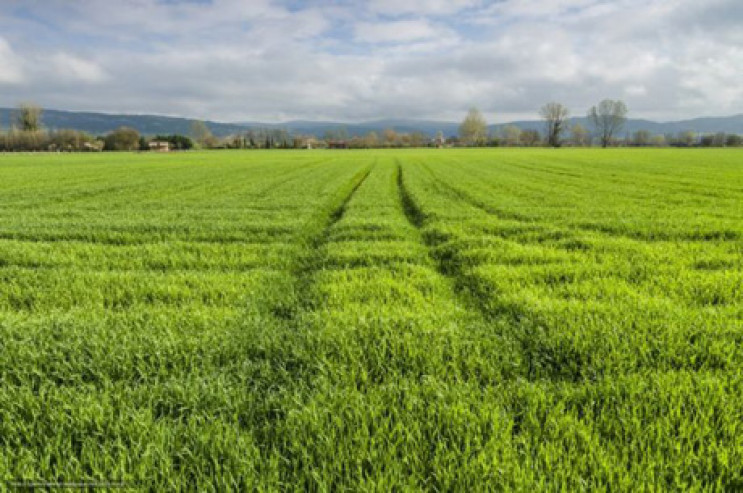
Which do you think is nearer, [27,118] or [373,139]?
[27,118]

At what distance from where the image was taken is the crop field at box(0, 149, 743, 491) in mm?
2490

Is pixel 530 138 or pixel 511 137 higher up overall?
pixel 511 137

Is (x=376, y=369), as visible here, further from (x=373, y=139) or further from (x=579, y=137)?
(x=579, y=137)

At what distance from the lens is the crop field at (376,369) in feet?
8.17

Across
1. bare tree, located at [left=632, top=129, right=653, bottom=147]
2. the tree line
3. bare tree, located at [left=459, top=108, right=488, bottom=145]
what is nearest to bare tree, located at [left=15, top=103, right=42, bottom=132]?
the tree line

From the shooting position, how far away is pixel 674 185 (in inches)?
930

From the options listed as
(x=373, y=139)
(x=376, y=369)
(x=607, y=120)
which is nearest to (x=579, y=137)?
(x=607, y=120)

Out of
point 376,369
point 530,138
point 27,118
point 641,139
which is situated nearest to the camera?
point 376,369

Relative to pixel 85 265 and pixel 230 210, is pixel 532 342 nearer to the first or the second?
pixel 85 265

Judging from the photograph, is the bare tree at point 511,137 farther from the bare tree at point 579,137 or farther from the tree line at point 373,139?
the bare tree at point 579,137

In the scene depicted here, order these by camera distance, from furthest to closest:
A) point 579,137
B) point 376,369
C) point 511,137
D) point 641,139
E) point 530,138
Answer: point 579,137
point 511,137
point 641,139
point 530,138
point 376,369

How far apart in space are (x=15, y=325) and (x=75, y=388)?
1.91 metres

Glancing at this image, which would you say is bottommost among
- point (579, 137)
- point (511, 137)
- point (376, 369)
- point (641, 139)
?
point (376, 369)

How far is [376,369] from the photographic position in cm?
371
